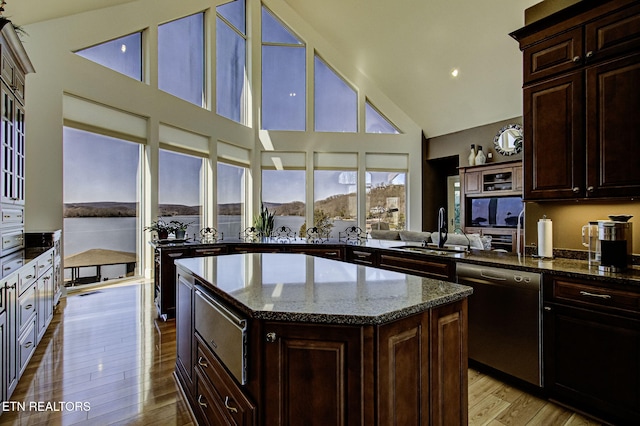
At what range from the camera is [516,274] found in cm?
226

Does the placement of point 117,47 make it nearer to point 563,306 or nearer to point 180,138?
point 180,138

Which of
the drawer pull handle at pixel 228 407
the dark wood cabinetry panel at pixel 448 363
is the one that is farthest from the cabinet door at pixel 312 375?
the dark wood cabinetry panel at pixel 448 363

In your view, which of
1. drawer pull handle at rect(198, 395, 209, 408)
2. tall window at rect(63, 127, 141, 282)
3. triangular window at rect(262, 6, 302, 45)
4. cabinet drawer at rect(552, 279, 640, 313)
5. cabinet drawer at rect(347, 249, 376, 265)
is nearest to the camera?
drawer pull handle at rect(198, 395, 209, 408)

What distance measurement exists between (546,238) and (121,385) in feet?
11.2

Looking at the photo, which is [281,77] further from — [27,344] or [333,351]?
[333,351]

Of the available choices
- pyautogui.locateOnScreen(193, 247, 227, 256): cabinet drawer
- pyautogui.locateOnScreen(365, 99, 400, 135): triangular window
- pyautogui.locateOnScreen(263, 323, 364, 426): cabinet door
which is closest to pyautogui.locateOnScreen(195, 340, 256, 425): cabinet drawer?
pyautogui.locateOnScreen(263, 323, 364, 426): cabinet door

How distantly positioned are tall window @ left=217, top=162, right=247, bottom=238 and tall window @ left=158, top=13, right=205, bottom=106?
149 centimetres

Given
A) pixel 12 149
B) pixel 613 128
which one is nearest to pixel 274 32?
pixel 12 149

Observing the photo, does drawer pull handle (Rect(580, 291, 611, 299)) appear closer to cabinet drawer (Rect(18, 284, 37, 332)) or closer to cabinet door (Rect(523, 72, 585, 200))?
cabinet door (Rect(523, 72, 585, 200))

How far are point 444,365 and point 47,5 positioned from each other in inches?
223

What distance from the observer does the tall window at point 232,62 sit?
657 cm

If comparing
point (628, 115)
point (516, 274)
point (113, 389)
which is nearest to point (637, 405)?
point (516, 274)

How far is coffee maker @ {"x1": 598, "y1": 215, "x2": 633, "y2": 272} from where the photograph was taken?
2.02 m

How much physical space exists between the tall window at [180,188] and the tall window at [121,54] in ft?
4.36
